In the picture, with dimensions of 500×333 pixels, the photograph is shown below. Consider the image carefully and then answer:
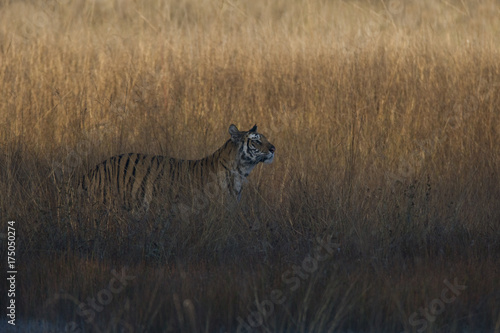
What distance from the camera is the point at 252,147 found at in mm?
6082

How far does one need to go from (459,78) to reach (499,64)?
0.47 metres

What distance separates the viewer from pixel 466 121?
7227mm

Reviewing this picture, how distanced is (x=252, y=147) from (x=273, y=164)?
0.48m

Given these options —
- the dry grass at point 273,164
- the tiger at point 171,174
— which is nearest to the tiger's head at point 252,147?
the tiger at point 171,174

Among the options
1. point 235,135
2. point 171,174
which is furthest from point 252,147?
point 171,174

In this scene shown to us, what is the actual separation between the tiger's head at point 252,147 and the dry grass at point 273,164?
19 centimetres

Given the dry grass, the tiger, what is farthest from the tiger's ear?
the dry grass

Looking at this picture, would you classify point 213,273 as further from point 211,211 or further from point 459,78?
point 459,78

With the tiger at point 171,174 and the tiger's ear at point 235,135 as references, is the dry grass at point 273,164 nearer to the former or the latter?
the tiger at point 171,174

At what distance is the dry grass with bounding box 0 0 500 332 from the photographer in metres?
3.93

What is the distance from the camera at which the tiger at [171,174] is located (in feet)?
17.9

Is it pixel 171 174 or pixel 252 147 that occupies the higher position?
pixel 252 147

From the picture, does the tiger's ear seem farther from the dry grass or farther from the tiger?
the dry grass

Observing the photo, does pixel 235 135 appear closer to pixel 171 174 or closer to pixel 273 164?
pixel 273 164
